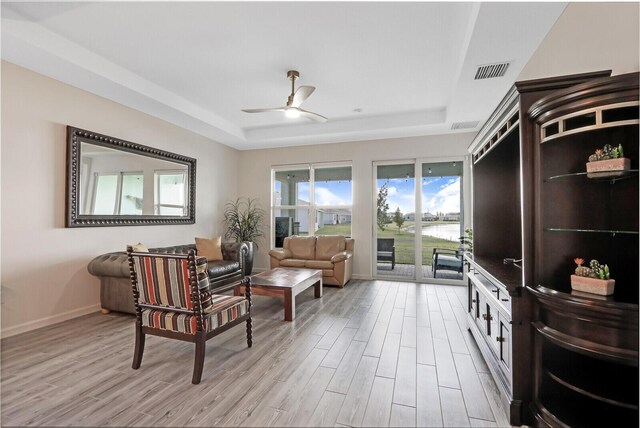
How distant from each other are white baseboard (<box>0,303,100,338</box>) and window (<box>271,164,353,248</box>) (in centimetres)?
366

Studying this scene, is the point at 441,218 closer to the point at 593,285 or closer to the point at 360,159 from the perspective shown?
the point at 360,159

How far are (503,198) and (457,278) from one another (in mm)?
3123

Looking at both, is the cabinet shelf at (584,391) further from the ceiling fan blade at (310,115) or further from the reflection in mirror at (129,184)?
the reflection in mirror at (129,184)

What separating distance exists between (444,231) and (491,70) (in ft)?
10.7

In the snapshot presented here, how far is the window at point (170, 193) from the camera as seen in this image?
Answer: 4.86m

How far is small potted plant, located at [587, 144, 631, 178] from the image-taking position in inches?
57.8

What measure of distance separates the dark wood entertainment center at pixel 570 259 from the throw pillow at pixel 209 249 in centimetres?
437

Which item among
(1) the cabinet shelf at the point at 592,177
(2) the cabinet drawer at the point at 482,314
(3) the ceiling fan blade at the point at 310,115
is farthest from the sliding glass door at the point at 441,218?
(1) the cabinet shelf at the point at 592,177

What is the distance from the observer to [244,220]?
256 inches

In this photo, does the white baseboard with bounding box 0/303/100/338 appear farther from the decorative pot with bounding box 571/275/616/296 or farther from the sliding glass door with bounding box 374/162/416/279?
the decorative pot with bounding box 571/275/616/296

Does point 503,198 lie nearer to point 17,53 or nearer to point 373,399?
point 373,399

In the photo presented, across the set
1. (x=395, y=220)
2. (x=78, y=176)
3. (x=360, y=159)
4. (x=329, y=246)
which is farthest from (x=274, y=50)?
(x=395, y=220)

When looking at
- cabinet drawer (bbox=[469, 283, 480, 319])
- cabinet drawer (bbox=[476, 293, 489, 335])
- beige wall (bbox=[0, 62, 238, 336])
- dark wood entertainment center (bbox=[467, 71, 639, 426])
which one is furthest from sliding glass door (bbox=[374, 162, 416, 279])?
beige wall (bbox=[0, 62, 238, 336])

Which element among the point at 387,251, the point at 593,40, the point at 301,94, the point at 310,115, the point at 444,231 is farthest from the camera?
the point at 387,251
